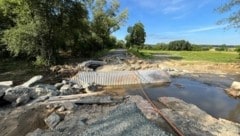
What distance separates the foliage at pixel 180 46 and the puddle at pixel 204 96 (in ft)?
131

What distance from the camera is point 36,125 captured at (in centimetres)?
603

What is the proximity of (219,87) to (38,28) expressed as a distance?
1197cm

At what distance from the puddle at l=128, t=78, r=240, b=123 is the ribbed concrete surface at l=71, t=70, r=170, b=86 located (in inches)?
29.2

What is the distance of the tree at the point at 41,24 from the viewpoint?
1624cm

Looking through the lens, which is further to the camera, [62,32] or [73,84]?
[62,32]

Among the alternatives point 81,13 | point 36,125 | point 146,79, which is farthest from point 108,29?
point 36,125

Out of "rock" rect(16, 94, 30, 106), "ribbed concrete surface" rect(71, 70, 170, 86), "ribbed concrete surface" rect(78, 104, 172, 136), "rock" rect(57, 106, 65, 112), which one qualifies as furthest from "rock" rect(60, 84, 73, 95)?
"ribbed concrete surface" rect(78, 104, 172, 136)

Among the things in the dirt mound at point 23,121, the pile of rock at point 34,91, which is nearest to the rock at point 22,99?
the pile of rock at point 34,91

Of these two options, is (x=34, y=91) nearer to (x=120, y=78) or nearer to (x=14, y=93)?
(x=14, y=93)

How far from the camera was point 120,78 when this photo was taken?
11.6 meters

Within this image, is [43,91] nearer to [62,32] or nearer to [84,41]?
[62,32]

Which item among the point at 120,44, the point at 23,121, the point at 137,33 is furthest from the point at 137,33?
the point at 23,121

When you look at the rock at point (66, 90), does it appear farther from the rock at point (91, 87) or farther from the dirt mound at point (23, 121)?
the dirt mound at point (23, 121)

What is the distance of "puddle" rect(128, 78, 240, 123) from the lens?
7.75 meters
